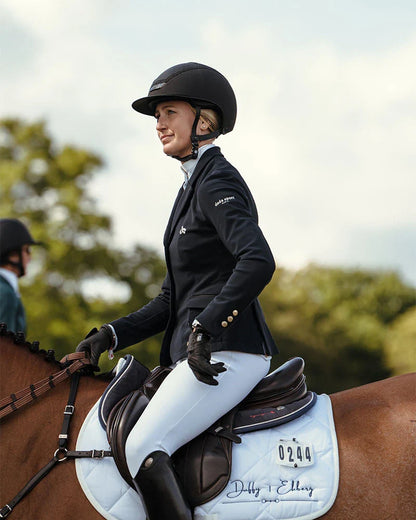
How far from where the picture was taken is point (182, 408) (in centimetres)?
332

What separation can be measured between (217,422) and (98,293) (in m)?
22.6

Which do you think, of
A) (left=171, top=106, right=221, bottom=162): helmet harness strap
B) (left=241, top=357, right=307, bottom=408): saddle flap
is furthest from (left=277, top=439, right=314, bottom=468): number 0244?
(left=171, top=106, right=221, bottom=162): helmet harness strap

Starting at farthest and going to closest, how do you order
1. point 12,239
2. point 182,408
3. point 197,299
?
point 12,239 → point 197,299 → point 182,408

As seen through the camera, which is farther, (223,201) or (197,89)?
(197,89)

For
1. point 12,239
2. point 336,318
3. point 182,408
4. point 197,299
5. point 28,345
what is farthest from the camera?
point 336,318

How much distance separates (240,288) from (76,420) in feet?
3.86

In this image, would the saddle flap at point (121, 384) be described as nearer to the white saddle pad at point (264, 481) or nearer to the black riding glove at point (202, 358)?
the white saddle pad at point (264, 481)

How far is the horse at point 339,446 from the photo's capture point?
3.30 metres

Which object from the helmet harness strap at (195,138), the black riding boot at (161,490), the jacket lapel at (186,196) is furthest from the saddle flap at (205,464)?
the helmet harness strap at (195,138)

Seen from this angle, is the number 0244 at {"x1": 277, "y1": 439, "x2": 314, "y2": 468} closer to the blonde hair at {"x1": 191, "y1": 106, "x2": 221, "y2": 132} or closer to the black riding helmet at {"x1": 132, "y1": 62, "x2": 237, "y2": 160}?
the black riding helmet at {"x1": 132, "y1": 62, "x2": 237, "y2": 160}

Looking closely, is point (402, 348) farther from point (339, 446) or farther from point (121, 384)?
point (121, 384)

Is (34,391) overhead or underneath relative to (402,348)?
overhead

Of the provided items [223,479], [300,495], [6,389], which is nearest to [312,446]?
→ [300,495]

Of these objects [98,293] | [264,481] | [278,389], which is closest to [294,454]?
[264,481]
